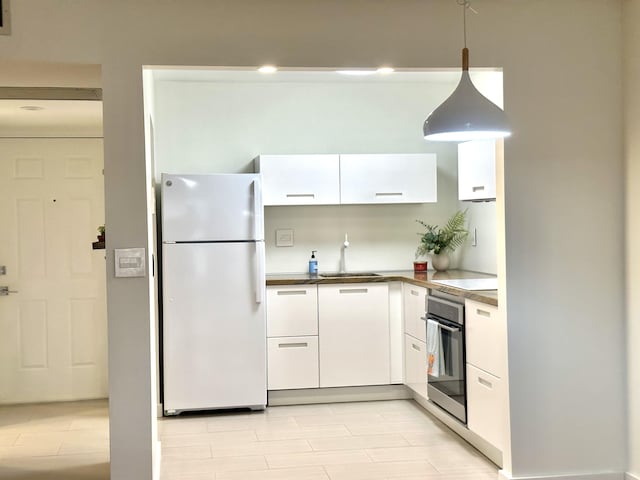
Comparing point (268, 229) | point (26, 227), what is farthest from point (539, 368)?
point (26, 227)

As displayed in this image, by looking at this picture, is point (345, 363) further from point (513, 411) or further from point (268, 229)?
point (513, 411)

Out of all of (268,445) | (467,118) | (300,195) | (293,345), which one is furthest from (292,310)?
(467,118)

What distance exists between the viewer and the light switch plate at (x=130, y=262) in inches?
137

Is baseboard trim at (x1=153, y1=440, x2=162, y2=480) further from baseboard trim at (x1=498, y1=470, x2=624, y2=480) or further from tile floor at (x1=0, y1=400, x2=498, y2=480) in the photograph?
baseboard trim at (x1=498, y1=470, x2=624, y2=480)

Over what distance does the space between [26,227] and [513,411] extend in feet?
13.7

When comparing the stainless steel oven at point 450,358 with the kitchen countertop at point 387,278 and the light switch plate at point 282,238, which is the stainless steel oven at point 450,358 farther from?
the light switch plate at point 282,238

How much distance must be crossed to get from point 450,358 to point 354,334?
1.22m

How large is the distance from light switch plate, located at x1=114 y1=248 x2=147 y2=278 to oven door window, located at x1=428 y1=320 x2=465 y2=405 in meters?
1.93

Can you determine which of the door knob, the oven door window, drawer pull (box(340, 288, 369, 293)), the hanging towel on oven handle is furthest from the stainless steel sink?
the door knob

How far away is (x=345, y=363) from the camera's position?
18.7 feet

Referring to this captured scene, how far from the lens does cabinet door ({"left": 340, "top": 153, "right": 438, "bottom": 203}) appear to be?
5.96 m

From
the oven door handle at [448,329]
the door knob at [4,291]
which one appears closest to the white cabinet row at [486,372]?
the oven door handle at [448,329]

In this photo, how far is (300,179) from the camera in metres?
5.88

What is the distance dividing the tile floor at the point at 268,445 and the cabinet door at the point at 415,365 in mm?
183
